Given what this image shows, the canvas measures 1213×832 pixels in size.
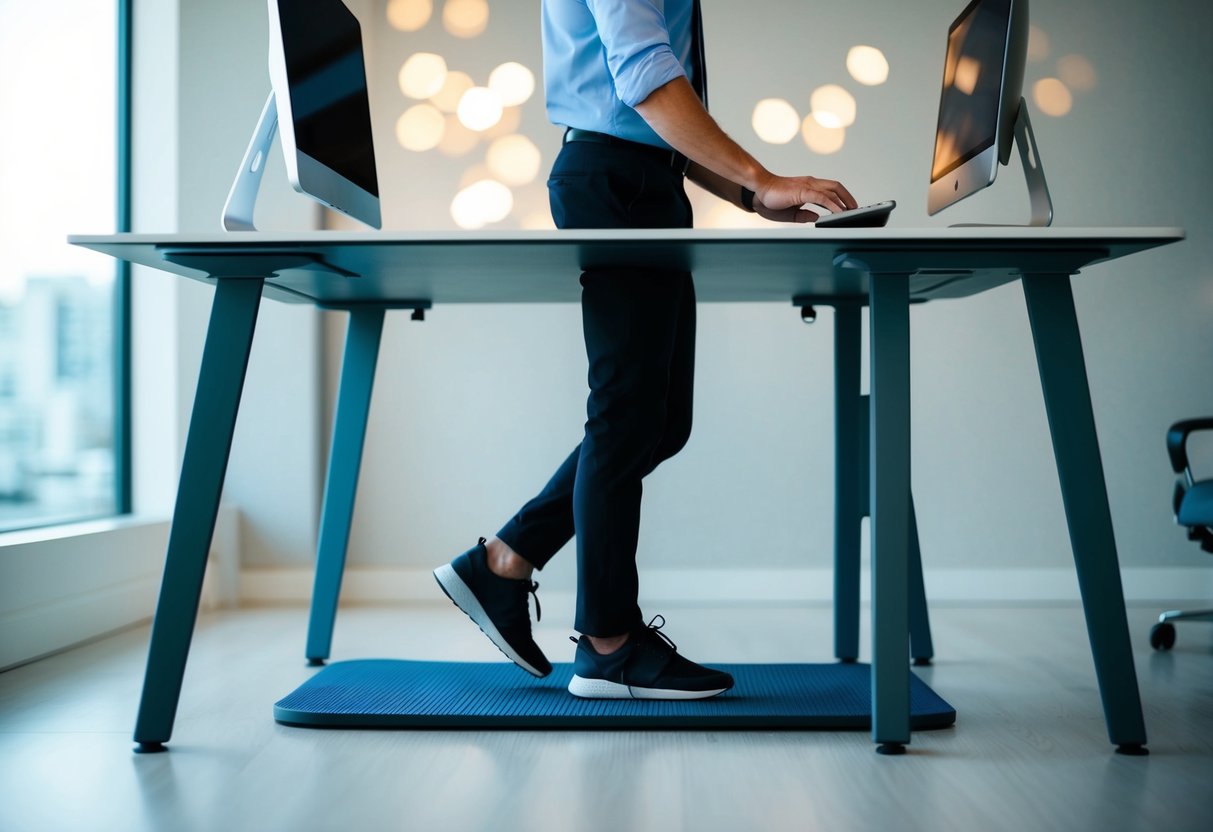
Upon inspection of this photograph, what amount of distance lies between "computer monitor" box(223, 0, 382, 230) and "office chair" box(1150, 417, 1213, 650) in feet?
6.17

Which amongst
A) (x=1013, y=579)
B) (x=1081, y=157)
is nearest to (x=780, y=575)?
(x=1013, y=579)

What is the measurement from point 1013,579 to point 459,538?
5.41ft

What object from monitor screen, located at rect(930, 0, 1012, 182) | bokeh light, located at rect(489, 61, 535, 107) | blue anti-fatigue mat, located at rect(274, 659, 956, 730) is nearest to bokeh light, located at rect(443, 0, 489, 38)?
bokeh light, located at rect(489, 61, 535, 107)

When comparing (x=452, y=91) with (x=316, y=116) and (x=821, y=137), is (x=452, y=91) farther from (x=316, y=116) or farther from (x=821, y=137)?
(x=316, y=116)

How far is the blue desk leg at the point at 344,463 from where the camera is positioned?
7.03ft

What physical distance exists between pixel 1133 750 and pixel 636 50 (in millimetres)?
1207

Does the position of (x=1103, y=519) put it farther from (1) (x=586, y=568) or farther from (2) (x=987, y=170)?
(1) (x=586, y=568)

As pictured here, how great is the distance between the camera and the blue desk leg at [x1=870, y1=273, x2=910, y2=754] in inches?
56.9

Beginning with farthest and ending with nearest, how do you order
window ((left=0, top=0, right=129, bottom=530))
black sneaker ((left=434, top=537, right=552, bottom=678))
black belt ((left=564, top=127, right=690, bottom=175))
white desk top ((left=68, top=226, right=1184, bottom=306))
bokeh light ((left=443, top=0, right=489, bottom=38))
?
1. bokeh light ((left=443, top=0, right=489, bottom=38))
2. window ((left=0, top=0, right=129, bottom=530))
3. black sneaker ((left=434, top=537, right=552, bottom=678))
4. black belt ((left=564, top=127, right=690, bottom=175))
5. white desk top ((left=68, top=226, right=1184, bottom=306))

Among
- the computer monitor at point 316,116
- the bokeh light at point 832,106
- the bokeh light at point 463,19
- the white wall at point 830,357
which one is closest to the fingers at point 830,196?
the computer monitor at point 316,116

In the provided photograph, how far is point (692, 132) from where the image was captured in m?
1.53

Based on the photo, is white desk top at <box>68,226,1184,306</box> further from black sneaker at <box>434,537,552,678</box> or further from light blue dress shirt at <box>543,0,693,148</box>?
black sneaker at <box>434,537,552,678</box>

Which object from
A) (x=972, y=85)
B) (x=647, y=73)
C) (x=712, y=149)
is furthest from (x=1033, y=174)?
(x=647, y=73)

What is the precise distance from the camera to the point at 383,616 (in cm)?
287
